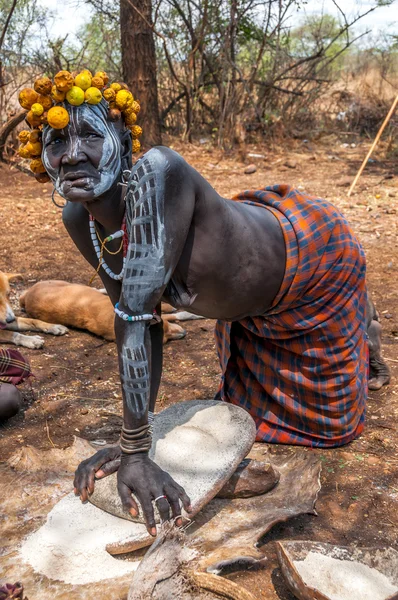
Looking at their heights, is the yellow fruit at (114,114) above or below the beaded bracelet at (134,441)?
above

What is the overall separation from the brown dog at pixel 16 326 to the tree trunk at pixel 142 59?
192 inches

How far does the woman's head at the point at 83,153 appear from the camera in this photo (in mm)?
1949

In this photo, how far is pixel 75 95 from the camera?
6.28 feet

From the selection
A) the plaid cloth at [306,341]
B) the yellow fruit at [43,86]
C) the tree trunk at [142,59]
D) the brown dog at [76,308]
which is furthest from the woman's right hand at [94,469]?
the tree trunk at [142,59]

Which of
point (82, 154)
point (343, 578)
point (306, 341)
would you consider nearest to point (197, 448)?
point (343, 578)

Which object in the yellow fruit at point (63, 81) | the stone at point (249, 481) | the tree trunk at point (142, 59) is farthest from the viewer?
the tree trunk at point (142, 59)

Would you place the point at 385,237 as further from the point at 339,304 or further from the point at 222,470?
the point at 222,470

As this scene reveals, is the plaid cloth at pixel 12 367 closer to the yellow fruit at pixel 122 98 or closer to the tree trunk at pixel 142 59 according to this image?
the yellow fruit at pixel 122 98

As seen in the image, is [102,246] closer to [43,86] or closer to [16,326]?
[43,86]

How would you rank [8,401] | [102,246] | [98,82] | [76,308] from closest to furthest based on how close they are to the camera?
1. [98,82]
2. [102,246]
3. [8,401]
4. [76,308]

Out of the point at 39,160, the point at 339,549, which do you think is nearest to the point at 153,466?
the point at 339,549

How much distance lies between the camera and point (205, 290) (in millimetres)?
2322

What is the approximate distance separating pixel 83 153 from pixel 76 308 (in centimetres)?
276

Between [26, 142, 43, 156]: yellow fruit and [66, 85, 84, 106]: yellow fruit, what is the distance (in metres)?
0.20
